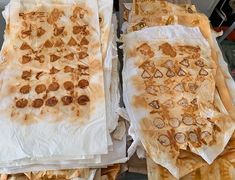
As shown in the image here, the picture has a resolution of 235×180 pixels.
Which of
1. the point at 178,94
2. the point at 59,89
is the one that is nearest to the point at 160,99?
the point at 178,94

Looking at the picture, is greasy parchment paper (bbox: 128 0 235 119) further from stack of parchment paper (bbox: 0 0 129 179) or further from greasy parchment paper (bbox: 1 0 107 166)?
greasy parchment paper (bbox: 1 0 107 166)

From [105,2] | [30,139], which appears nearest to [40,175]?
[30,139]

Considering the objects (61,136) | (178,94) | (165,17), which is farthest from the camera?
(165,17)

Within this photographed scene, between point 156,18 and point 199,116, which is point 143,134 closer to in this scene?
point 199,116

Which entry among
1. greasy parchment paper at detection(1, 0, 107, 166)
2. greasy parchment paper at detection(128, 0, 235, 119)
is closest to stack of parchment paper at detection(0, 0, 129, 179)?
greasy parchment paper at detection(1, 0, 107, 166)

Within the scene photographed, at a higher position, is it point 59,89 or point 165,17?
point 165,17

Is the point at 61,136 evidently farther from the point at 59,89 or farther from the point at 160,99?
the point at 160,99

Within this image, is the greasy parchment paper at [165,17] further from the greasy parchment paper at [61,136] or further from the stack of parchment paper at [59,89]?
the greasy parchment paper at [61,136]
